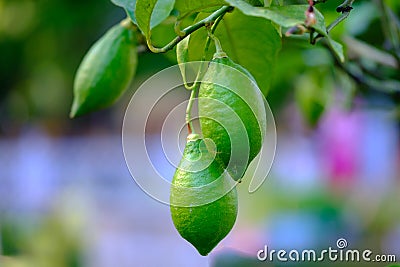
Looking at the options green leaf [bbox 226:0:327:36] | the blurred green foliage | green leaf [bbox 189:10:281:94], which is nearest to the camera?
green leaf [bbox 226:0:327:36]

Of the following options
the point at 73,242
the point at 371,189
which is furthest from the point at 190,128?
the point at 371,189

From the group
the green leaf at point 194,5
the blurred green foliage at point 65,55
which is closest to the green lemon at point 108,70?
the blurred green foliage at point 65,55

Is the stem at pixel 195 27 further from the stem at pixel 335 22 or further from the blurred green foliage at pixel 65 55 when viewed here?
the blurred green foliage at pixel 65 55

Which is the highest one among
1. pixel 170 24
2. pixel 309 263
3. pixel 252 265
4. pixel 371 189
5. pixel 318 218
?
pixel 170 24

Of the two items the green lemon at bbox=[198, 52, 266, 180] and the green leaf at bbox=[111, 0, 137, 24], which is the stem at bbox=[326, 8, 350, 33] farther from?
the green leaf at bbox=[111, 0, 137, 24]

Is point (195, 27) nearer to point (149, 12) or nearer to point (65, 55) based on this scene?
point (149, 12)

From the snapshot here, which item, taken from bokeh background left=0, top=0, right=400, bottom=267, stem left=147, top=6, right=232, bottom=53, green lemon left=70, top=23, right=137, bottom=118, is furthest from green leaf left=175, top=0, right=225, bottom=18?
bokeh background left=0, top=0, right=400, bottom=267

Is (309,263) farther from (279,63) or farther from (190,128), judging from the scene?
(190,128)
